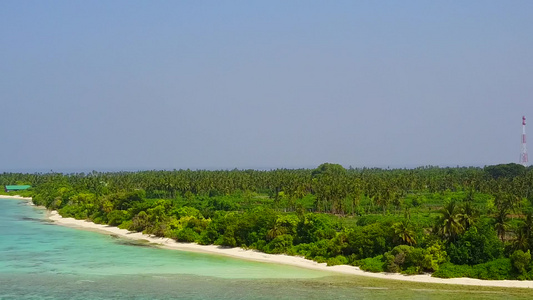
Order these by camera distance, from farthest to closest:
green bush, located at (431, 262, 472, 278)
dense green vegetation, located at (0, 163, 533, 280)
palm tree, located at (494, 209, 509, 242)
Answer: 1. palm tree, located at (494, 209, 509, 242)
2. dense green vegetation, located at (0, 163, 533, 280)
3. green bush, located at (431, 262, 472, 278)

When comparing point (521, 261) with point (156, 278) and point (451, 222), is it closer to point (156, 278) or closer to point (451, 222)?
point (451, 222)

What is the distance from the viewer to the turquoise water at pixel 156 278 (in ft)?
185

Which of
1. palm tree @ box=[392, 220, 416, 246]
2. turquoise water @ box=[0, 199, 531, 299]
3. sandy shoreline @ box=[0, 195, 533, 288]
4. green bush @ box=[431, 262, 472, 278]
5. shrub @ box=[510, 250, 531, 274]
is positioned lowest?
turquoise water @ box=[0, 199, 531, 299]

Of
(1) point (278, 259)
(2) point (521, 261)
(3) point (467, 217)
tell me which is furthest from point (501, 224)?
(1) point (278, 259)

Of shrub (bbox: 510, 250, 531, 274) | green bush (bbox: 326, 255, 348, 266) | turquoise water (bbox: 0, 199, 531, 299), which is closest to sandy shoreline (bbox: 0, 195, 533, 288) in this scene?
green bush (bbox: 326, 255, 348, 266)

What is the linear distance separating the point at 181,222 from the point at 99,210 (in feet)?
117

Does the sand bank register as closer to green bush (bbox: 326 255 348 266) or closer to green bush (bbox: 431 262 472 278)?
green bush (bbox: 431 262 472 278)

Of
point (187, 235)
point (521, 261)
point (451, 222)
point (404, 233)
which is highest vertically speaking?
point (451, 222)

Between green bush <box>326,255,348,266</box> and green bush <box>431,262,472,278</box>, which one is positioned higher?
green bush <box>431,262,472,278</box>

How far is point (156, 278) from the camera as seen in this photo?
64.4 metres

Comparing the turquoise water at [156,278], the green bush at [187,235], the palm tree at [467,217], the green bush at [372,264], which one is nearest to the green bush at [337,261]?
the green bush at [372,264]

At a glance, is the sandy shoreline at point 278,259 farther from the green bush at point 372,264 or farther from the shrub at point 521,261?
the shrub at point 521,261

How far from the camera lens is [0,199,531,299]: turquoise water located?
56500mm

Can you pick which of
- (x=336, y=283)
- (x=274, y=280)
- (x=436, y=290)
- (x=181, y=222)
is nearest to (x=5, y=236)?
(x=181, y=222)
